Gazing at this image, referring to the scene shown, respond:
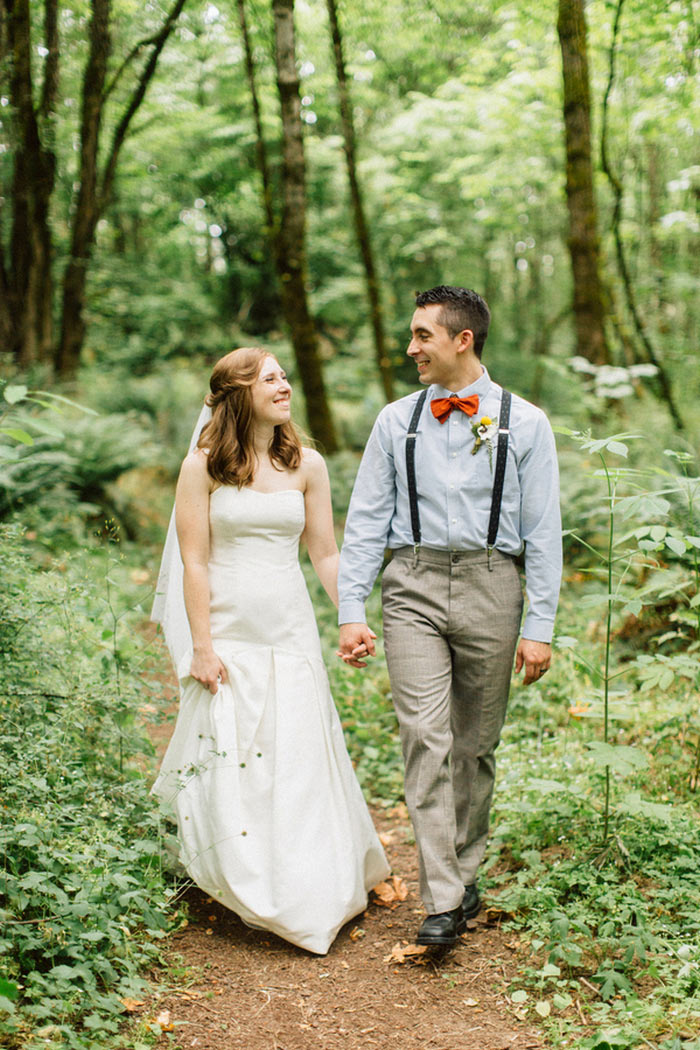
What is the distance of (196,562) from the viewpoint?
3.82m

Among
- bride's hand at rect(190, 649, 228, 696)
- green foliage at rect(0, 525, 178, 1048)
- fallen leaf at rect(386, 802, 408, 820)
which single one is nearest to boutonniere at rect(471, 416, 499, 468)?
bride's hand at rect(190, 649, 228, 696)

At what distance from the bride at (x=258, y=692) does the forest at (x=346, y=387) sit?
0.27m

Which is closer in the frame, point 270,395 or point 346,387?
point 270,395

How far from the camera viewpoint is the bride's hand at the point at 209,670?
378 centimetres

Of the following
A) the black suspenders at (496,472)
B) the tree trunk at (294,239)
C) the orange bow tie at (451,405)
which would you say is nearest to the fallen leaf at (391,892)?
the black suspenders at (496,472)

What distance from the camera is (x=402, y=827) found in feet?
16.0

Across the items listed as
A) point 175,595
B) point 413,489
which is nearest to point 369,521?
point 413,489

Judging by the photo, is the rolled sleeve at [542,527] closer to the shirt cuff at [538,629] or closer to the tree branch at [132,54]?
the shirt cuff at [538,629]

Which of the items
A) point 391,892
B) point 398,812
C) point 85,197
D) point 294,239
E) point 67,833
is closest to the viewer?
point 67,833

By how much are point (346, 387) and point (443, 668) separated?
16055mm

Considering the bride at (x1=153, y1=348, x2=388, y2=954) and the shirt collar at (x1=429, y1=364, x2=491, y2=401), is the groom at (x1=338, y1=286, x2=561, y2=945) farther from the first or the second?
the bride at (x1=153, y1=348, x2=388, y2=954)

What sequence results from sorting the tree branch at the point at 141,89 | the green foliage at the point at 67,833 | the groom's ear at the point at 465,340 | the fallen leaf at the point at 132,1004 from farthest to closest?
the tree branch at the point at 141,89 < the groom's ear at the point at 465,340 < the fallen leaf at the point at 132,1004 < the green foliage at the point at 67,833

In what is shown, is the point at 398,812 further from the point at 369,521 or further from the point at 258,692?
the point at 369,521

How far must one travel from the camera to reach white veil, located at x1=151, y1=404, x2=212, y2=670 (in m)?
4.08
